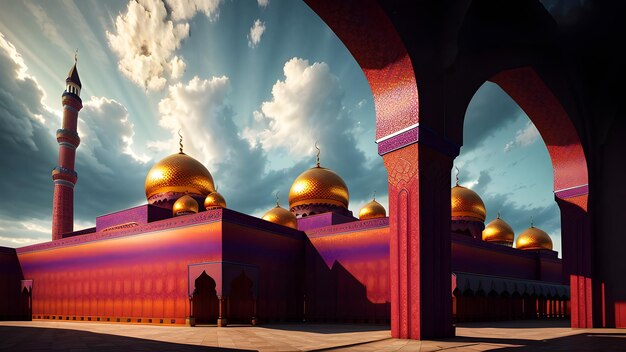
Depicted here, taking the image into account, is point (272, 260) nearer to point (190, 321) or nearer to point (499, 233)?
point (190, 321)

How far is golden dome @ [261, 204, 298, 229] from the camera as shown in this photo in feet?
61.8

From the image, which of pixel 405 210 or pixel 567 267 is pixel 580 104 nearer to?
pixel 567 267

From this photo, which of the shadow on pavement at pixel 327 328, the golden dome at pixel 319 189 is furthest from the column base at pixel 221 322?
the golden dome at pixel 319 189

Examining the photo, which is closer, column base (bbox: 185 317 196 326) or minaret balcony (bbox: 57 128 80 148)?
column base (bbox: 185 317 196 326)

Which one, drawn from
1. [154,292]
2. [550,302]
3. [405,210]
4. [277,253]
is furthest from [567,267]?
[550,302]

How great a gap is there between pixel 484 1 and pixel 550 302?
18872mm

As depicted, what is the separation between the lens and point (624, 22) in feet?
29.1

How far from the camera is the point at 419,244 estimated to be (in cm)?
692

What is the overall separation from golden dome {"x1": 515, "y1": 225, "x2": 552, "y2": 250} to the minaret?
82.1 ft

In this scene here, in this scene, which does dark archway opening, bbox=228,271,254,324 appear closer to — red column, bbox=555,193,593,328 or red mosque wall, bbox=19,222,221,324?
red mosque wall, bbox=19,222,221,324

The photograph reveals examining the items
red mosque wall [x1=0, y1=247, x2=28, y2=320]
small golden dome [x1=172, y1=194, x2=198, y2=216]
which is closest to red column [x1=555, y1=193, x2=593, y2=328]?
small golden dome [x1=172, y1=194, x2=198, y2=216]

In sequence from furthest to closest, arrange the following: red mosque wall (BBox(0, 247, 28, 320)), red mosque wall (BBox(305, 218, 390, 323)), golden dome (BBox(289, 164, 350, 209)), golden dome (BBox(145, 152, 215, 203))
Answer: golden dome (BBox(289, 164, 350, 209)), golden dome (BBox(145, 152, 215, 203)), red mosque wall (BBox(0, 247, 28, 320)), red mosque wall (BBox(305, 218, 390, 323))

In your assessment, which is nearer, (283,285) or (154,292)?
(154,292)

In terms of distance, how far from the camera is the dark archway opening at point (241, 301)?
45.8ft
